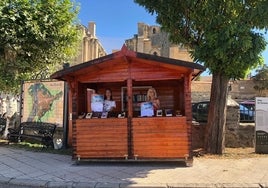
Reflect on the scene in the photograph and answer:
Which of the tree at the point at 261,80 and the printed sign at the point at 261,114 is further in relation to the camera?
the tree at the point at 261,80

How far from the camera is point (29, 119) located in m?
15.7

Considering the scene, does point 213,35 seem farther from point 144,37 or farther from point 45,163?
point 144,37

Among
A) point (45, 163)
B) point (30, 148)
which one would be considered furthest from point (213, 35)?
point (30, 148)

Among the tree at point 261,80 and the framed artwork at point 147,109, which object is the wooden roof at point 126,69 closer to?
the framed artwork at point 147,109

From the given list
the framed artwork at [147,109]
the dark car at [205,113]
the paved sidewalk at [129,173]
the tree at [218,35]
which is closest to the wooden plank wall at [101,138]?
the paved sidewalk at [129,173]

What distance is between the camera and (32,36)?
15.9m

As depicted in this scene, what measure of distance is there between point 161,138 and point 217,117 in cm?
320

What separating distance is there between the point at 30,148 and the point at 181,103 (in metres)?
5.69

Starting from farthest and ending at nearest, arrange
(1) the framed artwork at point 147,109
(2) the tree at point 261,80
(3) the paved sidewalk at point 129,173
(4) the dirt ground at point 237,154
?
1. (2) the tree at point 261,80
2. (4) the dirt ground at point 237,154
3. (1) the framed artwork at point 147,109
4. (3) the paved sidewalk at point 129,173

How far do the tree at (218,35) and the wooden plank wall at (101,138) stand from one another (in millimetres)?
3434

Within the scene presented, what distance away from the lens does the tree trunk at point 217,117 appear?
13047 mm

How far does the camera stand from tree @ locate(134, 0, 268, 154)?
37.2 feet

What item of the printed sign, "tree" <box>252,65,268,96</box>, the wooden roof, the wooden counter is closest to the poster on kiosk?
the printed sign

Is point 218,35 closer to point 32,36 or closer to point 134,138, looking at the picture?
point 134,138
